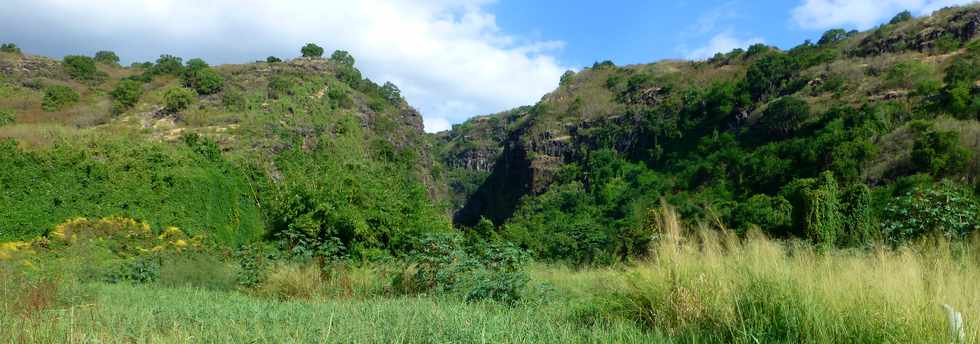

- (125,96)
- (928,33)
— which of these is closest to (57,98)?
(125,96)

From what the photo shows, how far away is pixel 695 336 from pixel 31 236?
57.2ft

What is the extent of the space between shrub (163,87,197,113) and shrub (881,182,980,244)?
3838 cm

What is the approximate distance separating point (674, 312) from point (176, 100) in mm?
40008

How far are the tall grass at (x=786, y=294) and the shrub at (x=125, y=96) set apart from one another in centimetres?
4188

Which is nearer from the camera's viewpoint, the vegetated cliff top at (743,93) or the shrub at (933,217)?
the shrub at (933,217)

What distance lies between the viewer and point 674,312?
468 centimetres

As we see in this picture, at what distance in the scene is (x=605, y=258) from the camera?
17.3 metres

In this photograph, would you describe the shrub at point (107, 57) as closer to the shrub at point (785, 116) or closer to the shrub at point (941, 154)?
the shrub at point (785, 116)

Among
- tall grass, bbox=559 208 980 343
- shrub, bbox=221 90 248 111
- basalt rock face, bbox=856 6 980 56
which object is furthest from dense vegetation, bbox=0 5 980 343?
shrub, bbox=221 90 248 111

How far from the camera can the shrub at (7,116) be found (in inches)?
1280

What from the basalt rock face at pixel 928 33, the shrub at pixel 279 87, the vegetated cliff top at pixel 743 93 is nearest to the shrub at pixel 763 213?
the vegetated cliff top at pixel 743 93

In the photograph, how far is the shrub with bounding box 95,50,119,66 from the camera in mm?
61425

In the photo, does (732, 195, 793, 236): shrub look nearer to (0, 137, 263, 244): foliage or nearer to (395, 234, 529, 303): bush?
(395, 234, 529, 303): bush

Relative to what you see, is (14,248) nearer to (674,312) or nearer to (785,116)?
(674,312)
